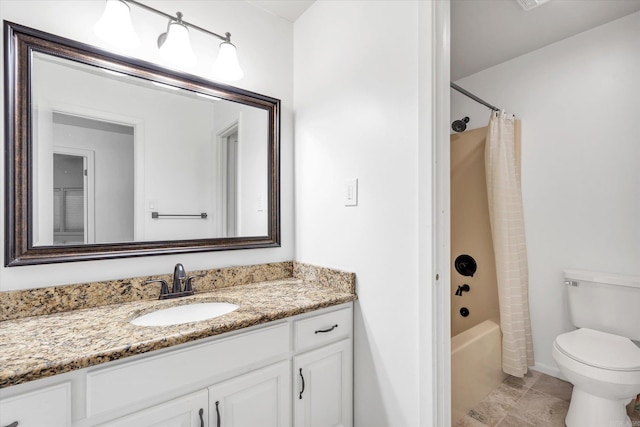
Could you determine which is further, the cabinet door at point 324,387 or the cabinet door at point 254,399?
the cabinet door at point 324,387

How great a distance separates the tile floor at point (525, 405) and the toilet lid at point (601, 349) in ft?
1.46

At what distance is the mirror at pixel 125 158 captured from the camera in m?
1.12

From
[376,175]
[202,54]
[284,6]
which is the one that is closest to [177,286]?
[376,175]

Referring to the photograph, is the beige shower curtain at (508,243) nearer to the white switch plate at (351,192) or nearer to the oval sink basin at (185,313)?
the white switch plate at (351,192)

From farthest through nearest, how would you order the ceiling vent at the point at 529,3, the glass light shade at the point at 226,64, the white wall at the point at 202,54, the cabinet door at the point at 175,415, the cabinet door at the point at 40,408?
the ceiling vent at the point at 529,3 < the glass light shade at the point at 226,64 < the white wall at the point at 202,54 < the cabinet door at the point at 175,415 < the cabinet door at the point at 40,408

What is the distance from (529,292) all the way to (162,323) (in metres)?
2.46

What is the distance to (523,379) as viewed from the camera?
2113 millimetres

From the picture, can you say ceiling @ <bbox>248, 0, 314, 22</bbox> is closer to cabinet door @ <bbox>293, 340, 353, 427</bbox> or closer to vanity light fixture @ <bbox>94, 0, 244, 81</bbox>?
vanity light fixture @ <bbox>94, 0, 244, 81</bbox>

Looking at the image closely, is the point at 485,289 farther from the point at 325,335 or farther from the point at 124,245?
the point at 124,245

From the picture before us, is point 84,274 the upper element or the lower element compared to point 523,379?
upper

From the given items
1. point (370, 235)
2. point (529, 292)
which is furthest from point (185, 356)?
point (529, 292)

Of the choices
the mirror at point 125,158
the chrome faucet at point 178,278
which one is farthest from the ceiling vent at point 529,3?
the chrome faucet at point 178,278

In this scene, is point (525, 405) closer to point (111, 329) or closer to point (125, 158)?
point (111, 329)

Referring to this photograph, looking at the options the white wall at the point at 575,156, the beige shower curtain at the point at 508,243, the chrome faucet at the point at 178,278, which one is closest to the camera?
the chrome faucet at the point at 178,278
